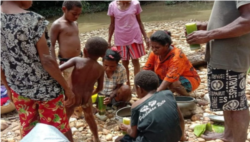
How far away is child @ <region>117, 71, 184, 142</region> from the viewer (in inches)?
88.2

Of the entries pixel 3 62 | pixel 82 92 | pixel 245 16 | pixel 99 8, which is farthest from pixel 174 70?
pixel 99 8

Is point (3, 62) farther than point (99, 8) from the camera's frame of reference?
No

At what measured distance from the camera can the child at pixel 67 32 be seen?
3604 millimetres

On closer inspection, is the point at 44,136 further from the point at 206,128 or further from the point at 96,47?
the point at 206,128

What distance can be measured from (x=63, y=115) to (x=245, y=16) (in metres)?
1.71

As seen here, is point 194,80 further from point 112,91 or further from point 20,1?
point 20,1

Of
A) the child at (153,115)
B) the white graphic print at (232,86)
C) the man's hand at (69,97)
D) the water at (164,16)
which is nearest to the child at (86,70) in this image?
the man's hand at (69,97)

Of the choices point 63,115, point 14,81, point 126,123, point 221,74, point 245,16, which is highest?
point 245,16

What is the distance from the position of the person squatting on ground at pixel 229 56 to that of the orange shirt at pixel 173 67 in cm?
95

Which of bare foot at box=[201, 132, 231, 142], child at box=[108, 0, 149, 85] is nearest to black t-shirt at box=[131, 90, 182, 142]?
bare foot at box=[201, 132, 231, 142]

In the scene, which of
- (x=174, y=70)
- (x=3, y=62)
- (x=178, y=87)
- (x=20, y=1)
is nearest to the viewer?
(x=20, y=1)

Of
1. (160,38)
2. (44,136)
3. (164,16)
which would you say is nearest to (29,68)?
(44,136)

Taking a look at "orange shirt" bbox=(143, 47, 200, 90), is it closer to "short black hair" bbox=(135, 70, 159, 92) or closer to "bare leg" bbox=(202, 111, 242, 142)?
"bare leg" bbox=(202, 111, 242, 142)

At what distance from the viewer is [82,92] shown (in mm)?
2885
